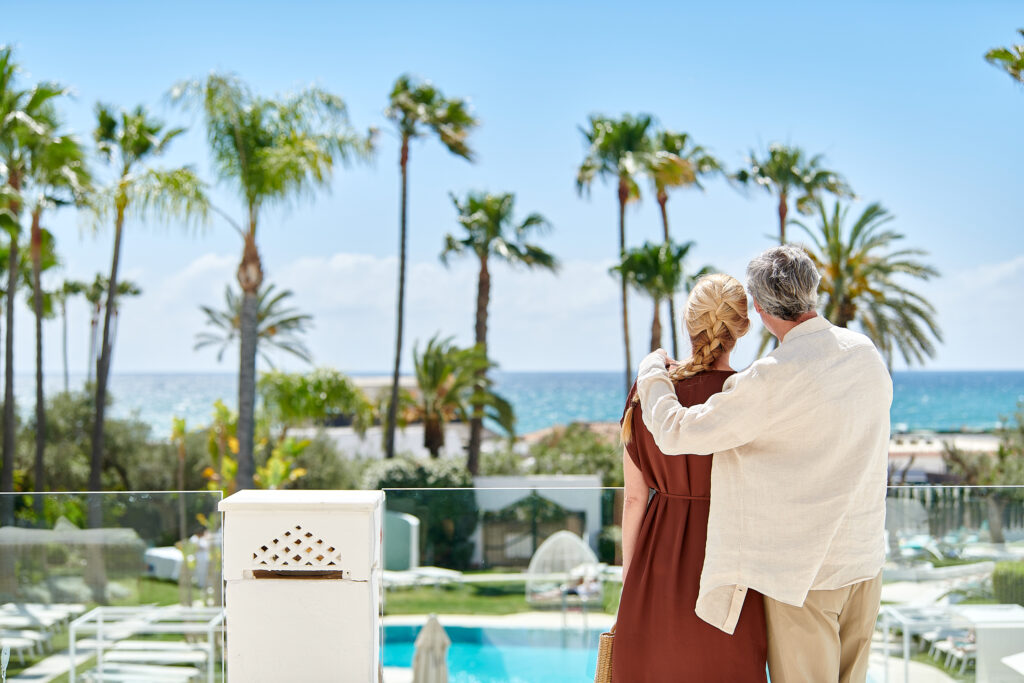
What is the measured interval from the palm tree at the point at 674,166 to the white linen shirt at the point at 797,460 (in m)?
18.9

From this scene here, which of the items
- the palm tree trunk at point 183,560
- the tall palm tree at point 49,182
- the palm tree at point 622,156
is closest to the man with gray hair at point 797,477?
the palm tree trunk at point 183,560

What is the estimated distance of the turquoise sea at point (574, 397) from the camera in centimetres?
6016

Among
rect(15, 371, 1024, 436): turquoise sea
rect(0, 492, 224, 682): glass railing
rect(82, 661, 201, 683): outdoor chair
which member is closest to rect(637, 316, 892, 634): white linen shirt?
rect(0, 492, 224, 682): glass railing

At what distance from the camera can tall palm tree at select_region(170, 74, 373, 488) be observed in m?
11.9

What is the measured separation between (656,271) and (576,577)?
1659cm

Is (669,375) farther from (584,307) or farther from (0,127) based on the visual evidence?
(584,307)

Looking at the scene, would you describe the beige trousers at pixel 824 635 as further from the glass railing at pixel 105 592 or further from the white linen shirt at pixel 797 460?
the glass railing at pixel 105 592

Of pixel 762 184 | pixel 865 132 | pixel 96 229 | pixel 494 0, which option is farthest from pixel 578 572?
pixel 865 132

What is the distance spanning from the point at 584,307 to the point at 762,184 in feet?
174

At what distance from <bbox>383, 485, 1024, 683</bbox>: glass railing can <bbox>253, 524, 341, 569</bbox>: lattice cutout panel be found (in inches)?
48.5

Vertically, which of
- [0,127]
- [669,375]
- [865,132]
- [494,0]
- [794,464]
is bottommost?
[794,464]

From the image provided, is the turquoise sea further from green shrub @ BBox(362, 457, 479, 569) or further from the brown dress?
the brown dress

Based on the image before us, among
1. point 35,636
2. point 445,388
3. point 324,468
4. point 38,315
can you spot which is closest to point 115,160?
point 38,315

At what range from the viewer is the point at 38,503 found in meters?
3.58
